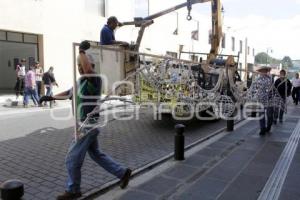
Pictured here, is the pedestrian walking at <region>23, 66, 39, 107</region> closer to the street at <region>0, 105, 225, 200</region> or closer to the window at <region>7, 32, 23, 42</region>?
the street at <region>0, 105, 225, 200</region>

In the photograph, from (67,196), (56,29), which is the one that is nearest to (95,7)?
(56,29)

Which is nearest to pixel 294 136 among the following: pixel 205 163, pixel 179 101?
pixel 179 101

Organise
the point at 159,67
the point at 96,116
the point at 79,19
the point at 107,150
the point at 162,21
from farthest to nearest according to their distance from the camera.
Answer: the point at 162,21
the point at 79,19
the point at 159,67
the point at 107,150
the point at 96,116

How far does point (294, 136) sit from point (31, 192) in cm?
686

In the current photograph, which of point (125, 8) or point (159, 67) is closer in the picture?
point (159, 67)

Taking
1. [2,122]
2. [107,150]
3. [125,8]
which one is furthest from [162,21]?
[107,150]

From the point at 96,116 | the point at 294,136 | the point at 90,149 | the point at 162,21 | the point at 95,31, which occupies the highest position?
the point at 162,21

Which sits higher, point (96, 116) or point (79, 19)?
point (79, 19)

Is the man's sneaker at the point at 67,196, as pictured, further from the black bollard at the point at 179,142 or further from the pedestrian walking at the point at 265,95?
the pedestrian walking at the point at 265,95

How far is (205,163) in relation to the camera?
6309mm

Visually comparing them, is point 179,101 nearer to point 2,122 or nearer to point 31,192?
point 31,192

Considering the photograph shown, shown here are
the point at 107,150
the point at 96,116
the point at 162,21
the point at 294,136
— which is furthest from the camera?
the point at 162,21

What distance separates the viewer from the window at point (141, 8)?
24547 mm

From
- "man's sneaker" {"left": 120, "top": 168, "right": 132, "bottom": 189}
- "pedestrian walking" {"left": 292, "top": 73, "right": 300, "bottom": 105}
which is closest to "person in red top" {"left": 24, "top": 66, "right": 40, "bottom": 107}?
"man's sneaker" {"left": 120, "top": 168, "right": 132, "bottom": 189}
